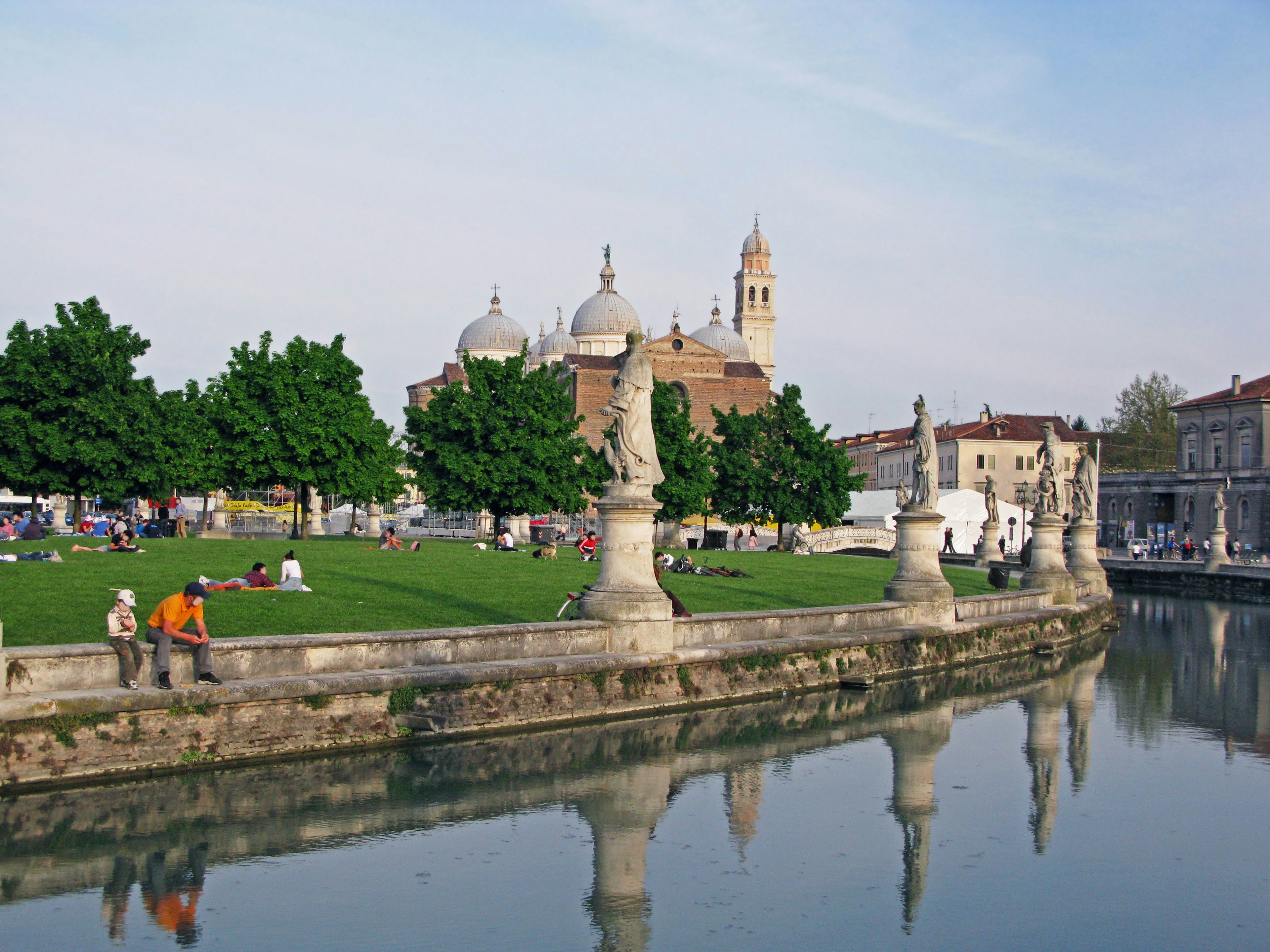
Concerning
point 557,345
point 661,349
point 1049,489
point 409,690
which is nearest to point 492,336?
point 557,345

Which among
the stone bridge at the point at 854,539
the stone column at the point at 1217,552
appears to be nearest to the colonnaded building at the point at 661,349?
Answer: the stone bridge at the point at 854,539

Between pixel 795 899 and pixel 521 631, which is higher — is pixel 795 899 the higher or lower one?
the lower one

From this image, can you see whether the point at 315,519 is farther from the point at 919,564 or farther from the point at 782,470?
the point at 919,564

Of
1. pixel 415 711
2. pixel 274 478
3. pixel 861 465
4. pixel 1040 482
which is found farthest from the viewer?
pixel 861 465

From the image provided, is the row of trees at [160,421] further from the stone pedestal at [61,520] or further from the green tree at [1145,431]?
the green tree at [1145,431]

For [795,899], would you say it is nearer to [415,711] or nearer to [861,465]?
[415,711]

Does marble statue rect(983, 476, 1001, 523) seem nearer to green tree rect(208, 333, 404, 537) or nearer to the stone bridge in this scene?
the stone bridge

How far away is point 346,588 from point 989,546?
1279 inches

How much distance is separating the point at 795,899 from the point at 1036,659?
1742cm

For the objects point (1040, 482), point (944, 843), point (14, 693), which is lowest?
point (944, 843)

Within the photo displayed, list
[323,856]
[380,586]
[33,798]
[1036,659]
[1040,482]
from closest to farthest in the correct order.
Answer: [323,856] → [33,798] → [380,586] → [1036,659] → [1040,482]

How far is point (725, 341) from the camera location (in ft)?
375

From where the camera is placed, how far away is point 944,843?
10.8 m

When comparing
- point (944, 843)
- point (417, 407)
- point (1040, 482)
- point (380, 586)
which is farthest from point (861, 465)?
point (944, 843)
